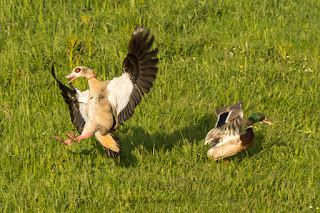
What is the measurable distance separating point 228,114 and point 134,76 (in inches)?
59.6

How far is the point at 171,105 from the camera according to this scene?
6926mm

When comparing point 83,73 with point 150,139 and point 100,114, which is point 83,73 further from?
point 150,139

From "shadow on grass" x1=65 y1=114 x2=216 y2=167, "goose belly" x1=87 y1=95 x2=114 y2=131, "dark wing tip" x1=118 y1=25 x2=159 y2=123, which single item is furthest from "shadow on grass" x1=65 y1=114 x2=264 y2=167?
"dark wing tip" x1=118 y1=25 x2=159 y2=123

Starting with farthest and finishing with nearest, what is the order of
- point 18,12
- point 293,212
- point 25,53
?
point 18,12 < point 25,53 < point 293,212

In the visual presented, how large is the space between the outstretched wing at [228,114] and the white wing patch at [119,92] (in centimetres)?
133

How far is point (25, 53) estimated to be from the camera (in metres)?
7.78

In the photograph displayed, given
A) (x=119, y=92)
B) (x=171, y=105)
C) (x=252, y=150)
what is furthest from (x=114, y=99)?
(x=252, y=150)

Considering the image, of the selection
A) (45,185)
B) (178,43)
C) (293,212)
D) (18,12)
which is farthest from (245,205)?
(18,12)

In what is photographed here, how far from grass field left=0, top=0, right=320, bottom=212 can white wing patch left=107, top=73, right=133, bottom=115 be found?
0.67m

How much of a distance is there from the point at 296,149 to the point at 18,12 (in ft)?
16.4

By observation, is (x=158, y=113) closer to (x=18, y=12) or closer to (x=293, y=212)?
(x=293, y=212)

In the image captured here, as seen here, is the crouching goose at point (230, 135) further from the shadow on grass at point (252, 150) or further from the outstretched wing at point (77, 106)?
the outstretched wing at point (77, 106)

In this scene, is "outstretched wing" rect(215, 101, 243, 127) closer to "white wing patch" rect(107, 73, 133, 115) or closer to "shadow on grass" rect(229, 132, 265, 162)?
"shadow on grass" rect(229, 132, 265, 162)

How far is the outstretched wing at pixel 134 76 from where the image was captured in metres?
5.01
